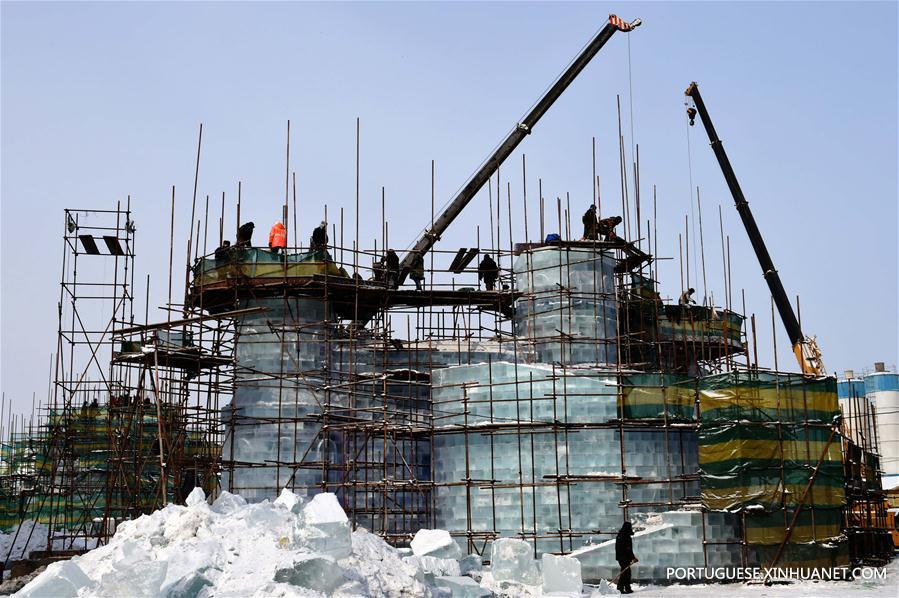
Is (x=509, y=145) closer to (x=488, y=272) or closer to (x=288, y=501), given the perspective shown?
(x=488, y=272)

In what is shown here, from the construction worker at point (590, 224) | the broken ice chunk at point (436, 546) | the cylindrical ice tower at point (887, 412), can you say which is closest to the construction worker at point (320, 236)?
the construction worker at point (590, 224)

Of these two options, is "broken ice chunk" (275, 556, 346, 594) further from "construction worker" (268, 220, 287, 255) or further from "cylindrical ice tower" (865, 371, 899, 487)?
"cylindrical ice tower" (865, 371, 899, 487)

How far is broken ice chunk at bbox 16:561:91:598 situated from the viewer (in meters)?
14.7

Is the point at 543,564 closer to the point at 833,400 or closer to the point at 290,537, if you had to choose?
the point at 290,537

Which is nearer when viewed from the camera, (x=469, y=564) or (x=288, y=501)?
(x=288, y=501)

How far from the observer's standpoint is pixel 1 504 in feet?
165

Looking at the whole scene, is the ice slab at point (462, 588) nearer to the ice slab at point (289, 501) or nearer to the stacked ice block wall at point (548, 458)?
the ice slab at point (289, 501)

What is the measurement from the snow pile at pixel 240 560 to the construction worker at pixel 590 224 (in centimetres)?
1479

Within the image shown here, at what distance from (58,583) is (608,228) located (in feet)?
67.0

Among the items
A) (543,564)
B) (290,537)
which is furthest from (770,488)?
(290,537)

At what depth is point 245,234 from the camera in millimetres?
30656

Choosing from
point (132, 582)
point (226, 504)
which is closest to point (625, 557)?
point (226, 504)

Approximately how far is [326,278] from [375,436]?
4.88 meters

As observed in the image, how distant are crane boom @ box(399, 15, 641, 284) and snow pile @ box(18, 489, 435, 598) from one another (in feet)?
51.1
